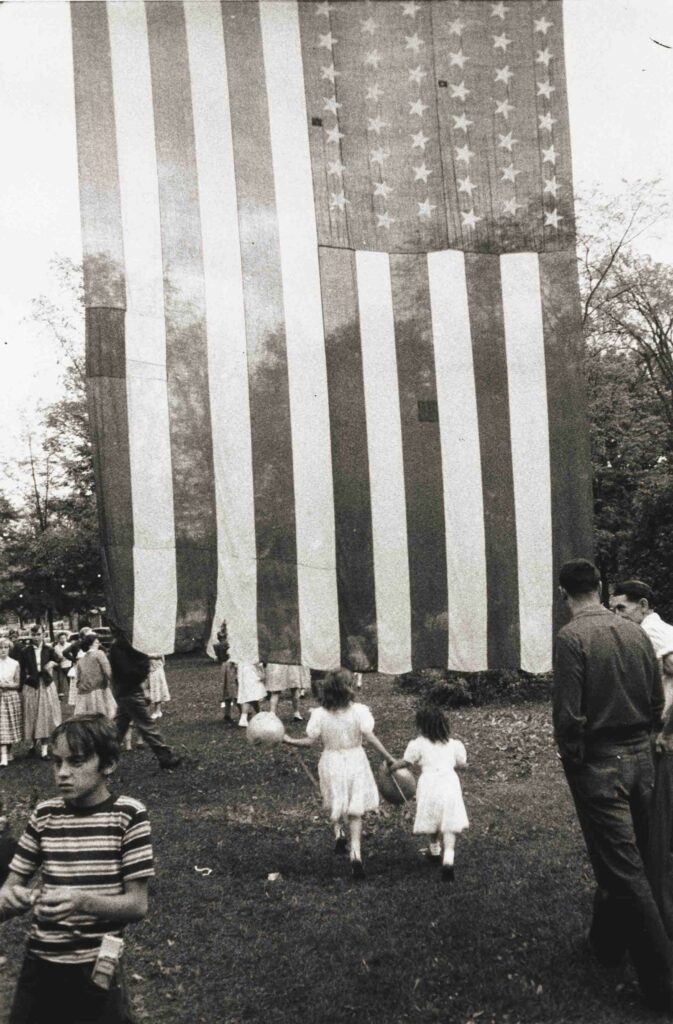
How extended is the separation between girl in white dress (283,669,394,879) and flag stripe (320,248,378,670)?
2.26 m

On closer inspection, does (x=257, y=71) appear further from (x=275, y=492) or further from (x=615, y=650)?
(x=615, y=650)

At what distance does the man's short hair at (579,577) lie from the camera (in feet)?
15.6

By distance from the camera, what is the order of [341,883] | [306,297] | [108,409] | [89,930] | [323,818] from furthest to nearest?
[323,818] → [341,883] → [306,297] → [108,409] → [89,930]

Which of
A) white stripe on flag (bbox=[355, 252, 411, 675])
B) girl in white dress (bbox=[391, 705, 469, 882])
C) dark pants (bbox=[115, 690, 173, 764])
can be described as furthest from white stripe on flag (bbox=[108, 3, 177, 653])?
dark pants (bbox=[115, 690, 173, 764])

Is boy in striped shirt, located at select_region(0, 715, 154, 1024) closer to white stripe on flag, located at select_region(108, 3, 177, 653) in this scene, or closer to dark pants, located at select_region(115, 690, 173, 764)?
white stripe on flag, located at select_region(108, 3, 177, 653)

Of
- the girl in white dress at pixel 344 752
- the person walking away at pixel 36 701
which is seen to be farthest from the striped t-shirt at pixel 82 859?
the person walking away at pixel 36 701

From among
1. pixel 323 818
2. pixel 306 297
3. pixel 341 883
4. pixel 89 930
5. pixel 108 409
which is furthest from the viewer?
pixel 323 818

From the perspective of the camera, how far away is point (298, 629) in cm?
480

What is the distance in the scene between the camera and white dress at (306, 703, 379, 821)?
7012 millimetres

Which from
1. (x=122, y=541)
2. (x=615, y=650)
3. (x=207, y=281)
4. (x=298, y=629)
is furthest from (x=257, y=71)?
(x=615, y=650)

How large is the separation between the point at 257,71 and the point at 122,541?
267 cm

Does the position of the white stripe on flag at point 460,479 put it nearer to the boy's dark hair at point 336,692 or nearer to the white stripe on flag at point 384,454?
the white stripe on flag at point 384,454

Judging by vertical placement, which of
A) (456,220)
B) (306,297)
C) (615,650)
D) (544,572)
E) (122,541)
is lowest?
(615,650)

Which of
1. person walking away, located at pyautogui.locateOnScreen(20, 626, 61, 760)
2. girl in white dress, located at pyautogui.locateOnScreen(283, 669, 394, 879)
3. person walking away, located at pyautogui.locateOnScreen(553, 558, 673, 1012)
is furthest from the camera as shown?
person walking away, located at pyautogui.locateOnScreen(20, 626, 61, 760)
